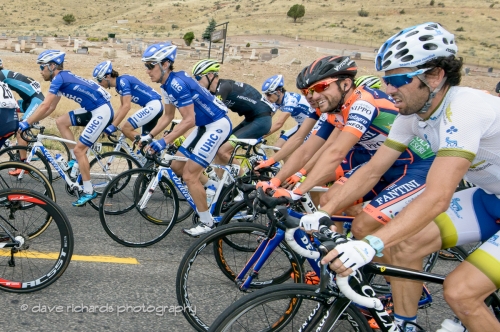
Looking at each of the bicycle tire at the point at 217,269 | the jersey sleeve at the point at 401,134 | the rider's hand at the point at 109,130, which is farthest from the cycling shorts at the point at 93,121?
the jersey sleeve at the point at 401,134

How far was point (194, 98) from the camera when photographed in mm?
6016

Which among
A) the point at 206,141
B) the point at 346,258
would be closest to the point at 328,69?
the point at 346,258

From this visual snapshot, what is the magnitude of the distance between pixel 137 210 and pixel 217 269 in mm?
1885

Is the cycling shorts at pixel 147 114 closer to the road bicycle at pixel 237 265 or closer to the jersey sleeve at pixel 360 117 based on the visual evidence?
the road bicycle at pixel 237 265

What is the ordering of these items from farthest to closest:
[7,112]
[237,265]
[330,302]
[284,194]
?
1. [7,112]
2. [237,265]
3. [284,194]
4. [330,302]

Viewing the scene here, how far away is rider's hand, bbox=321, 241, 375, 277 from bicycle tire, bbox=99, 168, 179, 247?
3.53 meters

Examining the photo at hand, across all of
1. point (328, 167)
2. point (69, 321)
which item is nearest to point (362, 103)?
point (328, 167)

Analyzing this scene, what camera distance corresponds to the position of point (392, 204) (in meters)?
3.56

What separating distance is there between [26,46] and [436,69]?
41192 mm

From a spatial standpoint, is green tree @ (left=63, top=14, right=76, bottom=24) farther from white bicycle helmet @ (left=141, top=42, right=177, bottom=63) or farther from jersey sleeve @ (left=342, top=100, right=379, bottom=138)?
jersey sleeve @ (left=342, top=100, right=379, bottom=138)

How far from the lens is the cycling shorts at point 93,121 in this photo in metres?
6.70

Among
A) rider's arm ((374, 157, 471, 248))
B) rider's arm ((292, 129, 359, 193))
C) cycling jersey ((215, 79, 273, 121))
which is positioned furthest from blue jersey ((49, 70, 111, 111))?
rider's arm ((374, 157, 471, 248))

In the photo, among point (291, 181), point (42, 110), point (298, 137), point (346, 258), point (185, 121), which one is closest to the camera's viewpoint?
point (346, 258)

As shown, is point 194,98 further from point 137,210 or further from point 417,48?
point 417,48
